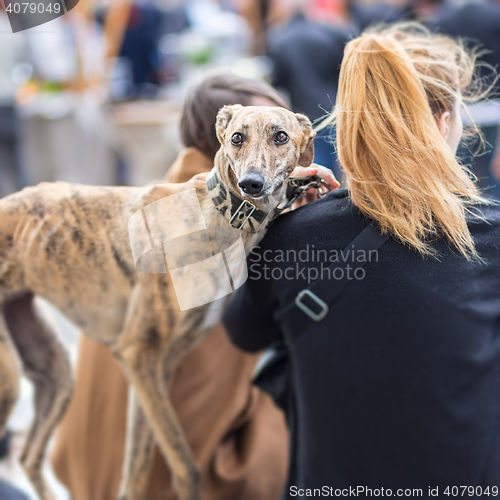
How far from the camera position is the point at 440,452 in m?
0.92

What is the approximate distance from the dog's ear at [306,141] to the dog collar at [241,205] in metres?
0.03

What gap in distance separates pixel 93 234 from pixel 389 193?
519 mm

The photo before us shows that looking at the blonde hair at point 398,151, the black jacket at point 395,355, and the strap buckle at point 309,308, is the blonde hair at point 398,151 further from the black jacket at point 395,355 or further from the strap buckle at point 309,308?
the strap buckle at point 309,308

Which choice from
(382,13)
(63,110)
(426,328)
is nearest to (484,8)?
(382,13)

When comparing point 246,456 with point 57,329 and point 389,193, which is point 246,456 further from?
point 389,193

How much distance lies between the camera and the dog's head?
66 cm

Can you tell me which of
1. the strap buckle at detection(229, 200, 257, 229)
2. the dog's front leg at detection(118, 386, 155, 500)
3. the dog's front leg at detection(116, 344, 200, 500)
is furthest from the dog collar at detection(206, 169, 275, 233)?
the dog's front leg at detection(118, 386, 155, 500)

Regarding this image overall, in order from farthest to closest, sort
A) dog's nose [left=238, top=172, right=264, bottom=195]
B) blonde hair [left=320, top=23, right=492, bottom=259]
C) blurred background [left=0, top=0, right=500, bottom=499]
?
1. blurred background [left=0, top=0, right=500, bottom=499]
2. blonde hair [left=320, top=23, right=492, bottom=259]
3. dog's nose [left=238, top=172, right=264, bottom=195]

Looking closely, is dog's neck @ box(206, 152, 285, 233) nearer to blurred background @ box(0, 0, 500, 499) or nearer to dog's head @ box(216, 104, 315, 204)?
dog's head @ box(216, 104, 315, 204)

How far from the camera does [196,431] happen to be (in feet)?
4.19

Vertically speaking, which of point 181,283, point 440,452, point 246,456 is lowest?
point 246,456

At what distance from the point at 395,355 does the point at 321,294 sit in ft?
0.59

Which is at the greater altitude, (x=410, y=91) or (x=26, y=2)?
(x=26, y=2)

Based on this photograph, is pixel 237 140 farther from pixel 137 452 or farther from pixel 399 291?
pixel 137 452
